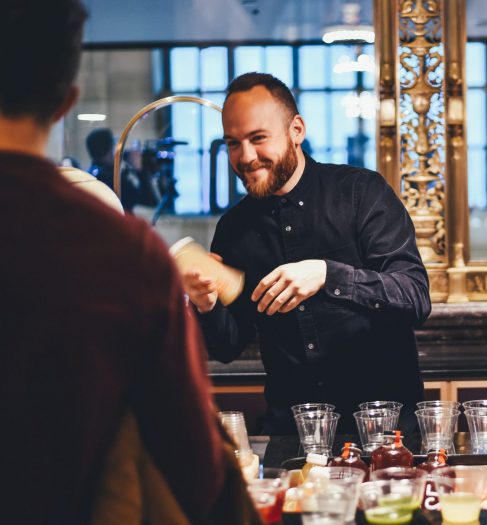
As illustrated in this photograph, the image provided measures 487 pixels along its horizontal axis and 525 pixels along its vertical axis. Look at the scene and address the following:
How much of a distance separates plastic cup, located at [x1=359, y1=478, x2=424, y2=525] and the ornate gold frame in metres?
2.55

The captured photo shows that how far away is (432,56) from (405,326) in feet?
6.20

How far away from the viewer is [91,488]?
0.88 metres

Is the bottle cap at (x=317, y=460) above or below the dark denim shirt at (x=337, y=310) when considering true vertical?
below

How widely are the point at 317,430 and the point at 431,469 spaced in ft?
1.00

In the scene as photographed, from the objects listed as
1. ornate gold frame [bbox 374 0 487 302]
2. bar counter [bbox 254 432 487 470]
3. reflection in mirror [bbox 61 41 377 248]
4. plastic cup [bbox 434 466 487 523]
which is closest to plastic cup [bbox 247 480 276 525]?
plastic cup [bbox 434 466 487 523]

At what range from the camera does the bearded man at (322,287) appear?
7.89 ft

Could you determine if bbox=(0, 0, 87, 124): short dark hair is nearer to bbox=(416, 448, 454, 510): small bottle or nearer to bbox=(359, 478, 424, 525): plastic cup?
bbox=(359, 478, 424, 525): plastic cup

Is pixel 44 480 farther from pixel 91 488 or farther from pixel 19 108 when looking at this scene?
pixel 19 108

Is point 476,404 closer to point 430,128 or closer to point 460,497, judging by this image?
point 460,497

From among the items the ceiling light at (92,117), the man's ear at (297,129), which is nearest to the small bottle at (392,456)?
the man's ear at (297,129)

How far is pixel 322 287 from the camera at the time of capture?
229 centimetres

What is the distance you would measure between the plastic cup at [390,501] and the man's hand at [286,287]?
2.34ft

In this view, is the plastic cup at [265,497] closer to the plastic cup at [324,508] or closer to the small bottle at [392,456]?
the plastic cup at [324,508]

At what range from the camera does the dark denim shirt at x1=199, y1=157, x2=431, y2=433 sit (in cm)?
243
